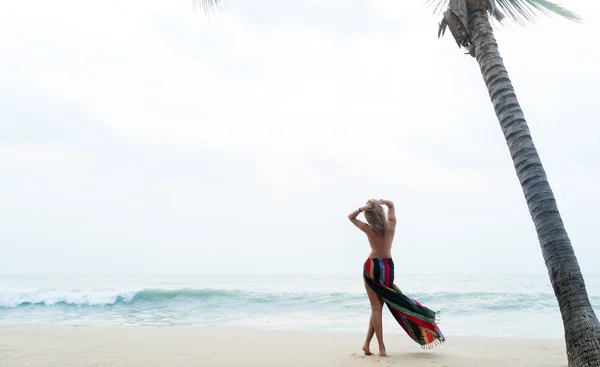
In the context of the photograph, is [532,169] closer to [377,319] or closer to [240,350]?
[377,319]

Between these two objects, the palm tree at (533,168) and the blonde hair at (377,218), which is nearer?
the palm tree at (533,168)

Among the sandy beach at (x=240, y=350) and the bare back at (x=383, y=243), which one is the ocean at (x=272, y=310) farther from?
the bare back at (x=383, y=243)

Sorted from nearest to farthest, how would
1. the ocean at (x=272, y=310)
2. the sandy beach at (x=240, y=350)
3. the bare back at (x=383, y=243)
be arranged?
the sandy beach at (x=240, y=350), the bare back at (x=383, y=243), the ocean at (x=272, y=310)

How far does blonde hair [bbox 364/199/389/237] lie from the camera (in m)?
5.64

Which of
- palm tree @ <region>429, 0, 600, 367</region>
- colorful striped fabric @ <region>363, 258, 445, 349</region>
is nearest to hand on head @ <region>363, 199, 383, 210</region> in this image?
colorful striped fabric @ <region>363, 258, 445, 349</region>

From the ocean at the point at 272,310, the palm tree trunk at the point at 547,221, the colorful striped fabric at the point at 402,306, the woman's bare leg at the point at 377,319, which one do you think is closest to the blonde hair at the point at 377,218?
the colorful striped fabric at the point at 402,306

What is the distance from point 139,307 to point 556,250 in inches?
678

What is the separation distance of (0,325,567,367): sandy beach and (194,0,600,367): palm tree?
45.5 inches

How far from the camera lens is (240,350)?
21.2 feet

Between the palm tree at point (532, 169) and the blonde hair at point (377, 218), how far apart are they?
1549 millimetres

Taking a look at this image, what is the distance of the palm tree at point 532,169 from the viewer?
409 centimetres

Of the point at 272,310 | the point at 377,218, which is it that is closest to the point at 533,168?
the point at 377,218

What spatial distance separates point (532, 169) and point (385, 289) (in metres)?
2.09

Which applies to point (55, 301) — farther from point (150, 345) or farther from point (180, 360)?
point (180, 360)
